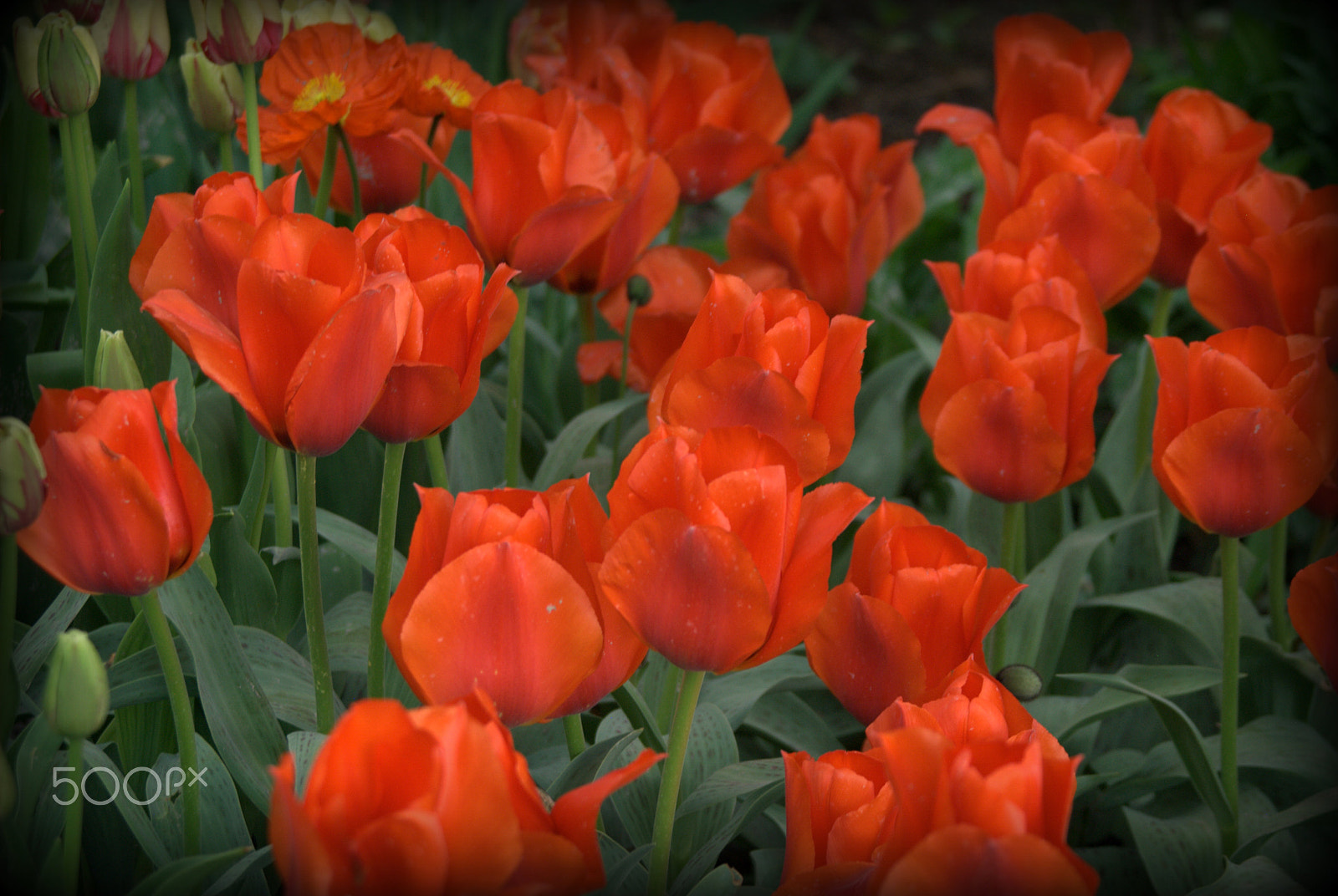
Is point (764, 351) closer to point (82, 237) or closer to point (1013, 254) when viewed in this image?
point (1013, 254)

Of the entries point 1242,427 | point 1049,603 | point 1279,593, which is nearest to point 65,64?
point 1242,427

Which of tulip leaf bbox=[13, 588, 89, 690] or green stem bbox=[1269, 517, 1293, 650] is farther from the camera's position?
green stem bbox=[1269, 517, 1293, 650]

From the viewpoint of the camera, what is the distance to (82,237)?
92 centimetres

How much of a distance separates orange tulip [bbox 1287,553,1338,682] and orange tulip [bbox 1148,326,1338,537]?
0.18 feet

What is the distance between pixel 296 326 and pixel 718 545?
236 mm

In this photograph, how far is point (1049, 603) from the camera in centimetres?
108

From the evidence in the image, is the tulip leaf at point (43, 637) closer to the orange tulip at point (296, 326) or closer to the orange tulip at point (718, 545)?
the orange tulip at point (296, 326)

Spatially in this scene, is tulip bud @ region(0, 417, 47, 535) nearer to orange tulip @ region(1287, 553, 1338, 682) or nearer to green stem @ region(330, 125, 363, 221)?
green stem @ region(330, 125, 363, 221)

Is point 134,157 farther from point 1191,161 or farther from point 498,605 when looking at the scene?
point 1191,161

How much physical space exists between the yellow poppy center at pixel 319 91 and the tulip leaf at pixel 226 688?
0.41 metres

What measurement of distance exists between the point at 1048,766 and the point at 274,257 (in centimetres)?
43

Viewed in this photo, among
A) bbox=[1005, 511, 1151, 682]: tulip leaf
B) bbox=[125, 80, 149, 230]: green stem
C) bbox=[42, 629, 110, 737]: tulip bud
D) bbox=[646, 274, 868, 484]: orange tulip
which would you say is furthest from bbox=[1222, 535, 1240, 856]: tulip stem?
bbox=[125, 80, 149, 230]: green stem

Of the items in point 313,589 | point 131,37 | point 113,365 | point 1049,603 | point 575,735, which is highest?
point 131,37

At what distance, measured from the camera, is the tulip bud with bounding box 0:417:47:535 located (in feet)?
1.53
